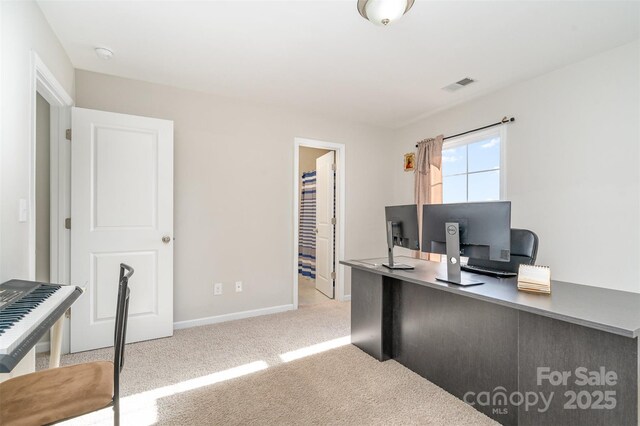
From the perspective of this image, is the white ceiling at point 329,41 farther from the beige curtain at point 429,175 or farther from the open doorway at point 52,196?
the beige curtain at point 429,175

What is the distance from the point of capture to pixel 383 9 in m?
1.84

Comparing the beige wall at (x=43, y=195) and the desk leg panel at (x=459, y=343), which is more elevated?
the beige wall at (x=43, y=195)

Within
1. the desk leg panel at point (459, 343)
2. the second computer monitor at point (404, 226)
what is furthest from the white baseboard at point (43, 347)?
the second computer monitor at point (404, 226)

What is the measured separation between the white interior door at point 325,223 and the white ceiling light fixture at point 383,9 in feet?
8.10

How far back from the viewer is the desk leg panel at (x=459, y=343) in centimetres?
176

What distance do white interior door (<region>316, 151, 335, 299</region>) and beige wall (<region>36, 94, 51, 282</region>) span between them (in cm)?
304

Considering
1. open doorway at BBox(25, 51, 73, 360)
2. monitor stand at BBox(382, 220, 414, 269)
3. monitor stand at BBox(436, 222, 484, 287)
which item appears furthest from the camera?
open doorway at BBox(25, 51, 73, 360)

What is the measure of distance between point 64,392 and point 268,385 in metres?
1.23

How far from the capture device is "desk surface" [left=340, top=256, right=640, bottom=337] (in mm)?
1238

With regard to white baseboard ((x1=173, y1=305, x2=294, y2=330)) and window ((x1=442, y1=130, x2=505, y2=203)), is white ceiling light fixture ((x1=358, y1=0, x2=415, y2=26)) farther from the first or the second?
white baseboard ((x1=173, y1=305, x2=294, y2=330))

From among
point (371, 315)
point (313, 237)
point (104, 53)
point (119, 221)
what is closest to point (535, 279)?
point (371, 315)

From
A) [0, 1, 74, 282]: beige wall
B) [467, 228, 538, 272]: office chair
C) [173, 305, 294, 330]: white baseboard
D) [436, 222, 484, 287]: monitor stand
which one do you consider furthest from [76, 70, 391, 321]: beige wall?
[467, 228, 538, 272]: office chair

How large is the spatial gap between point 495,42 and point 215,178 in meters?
2.84

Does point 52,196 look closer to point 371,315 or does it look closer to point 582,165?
point 371,315
